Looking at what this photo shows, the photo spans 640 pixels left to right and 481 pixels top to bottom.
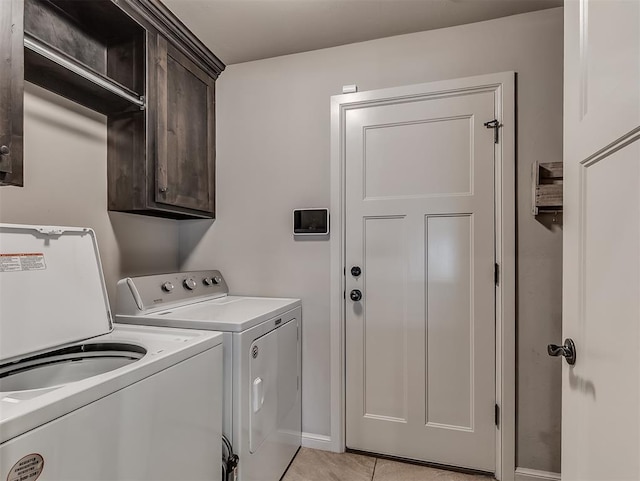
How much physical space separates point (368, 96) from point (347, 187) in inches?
21.8

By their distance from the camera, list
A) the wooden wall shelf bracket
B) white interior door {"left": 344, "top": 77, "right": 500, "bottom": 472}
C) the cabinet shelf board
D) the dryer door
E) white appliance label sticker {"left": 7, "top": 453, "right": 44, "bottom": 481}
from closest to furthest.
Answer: white appliance label sticker {"left": 7, "top": 453, "right": 44, "bottom": 481}
the cabinet shelf board
the dryer door
the wooden wall shelf bracket
white interior door {"left": 344, "top": 77, "right": 500, "bottom": 472}

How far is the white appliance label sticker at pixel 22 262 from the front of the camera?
114 cm

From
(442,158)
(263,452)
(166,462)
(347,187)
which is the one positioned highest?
(442,158)

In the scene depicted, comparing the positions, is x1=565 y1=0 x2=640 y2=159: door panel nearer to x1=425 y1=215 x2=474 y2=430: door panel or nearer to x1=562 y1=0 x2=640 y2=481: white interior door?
x1=562 y1=0 x2=640 y2=481: white interior door

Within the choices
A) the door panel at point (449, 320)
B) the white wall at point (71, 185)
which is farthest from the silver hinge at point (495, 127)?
the white wall at point (71, 185)

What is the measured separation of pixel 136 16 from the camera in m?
1.61

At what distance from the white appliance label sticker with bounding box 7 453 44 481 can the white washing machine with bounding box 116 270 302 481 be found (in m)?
0.72

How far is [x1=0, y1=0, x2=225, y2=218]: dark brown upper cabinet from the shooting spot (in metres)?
1.45

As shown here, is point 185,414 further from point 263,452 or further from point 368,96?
point 368,96

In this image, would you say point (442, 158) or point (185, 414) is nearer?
point (185, 414)

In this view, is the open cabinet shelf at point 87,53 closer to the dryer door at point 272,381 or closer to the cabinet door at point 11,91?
the cabinet door at point 11,91

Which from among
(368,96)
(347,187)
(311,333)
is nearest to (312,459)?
(311,333)

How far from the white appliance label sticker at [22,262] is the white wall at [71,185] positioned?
281 millimetres

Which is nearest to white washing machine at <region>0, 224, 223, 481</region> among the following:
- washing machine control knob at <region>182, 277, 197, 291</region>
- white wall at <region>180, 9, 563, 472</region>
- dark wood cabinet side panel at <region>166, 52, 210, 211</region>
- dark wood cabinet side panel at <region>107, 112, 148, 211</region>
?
dark wood cabinet side panel at <region>107, 112, 148, 211</region>
